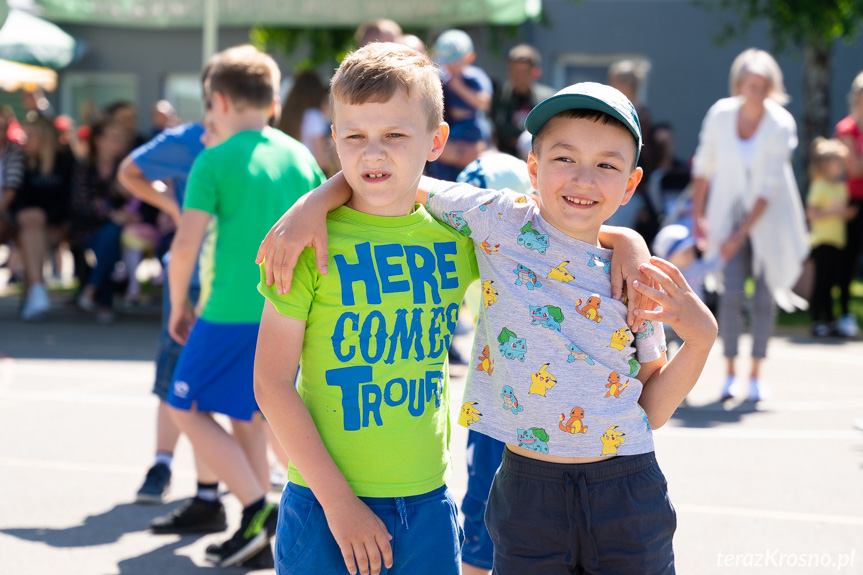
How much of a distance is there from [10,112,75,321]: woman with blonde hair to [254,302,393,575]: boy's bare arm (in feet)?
30.5

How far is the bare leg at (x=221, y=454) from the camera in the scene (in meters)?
4.00

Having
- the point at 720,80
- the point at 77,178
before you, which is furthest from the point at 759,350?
the point at 720,80

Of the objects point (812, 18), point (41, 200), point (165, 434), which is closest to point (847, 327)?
point (812, 18)

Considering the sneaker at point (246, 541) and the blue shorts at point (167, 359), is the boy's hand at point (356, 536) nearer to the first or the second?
the sneaker at point (246, 541)

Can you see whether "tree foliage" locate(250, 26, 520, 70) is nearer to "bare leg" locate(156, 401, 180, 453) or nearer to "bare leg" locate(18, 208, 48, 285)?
"bare leg" locate(18, 208, 48, 285)

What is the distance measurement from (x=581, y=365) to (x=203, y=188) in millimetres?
2082

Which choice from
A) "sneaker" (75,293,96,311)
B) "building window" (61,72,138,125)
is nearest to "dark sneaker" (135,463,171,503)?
"sneaker" (75,293,96,311)

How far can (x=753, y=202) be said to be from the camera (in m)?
6.87

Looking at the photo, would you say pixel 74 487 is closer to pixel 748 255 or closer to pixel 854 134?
pixel 748 255

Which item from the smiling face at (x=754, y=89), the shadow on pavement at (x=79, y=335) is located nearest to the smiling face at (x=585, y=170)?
the smiling face at (x=754, y=89)

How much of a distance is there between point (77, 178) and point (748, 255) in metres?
7.38

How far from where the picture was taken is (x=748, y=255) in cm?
708

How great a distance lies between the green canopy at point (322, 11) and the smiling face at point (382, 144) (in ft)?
31.7

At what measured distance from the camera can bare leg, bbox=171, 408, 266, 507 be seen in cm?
400
